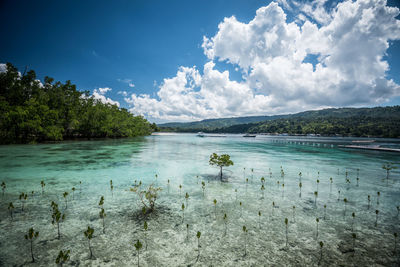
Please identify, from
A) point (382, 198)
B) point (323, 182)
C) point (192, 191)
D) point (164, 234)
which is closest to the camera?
point (164, 234)

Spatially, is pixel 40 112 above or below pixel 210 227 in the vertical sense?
above

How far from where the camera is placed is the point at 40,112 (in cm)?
4556

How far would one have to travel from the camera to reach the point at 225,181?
15352 mm

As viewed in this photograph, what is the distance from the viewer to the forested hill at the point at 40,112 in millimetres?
40688

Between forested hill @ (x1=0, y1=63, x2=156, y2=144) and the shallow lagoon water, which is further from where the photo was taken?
forested hill @ (x1=0, y1=63, x2=156, y2=144)

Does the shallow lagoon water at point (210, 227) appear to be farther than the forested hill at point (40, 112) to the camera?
No

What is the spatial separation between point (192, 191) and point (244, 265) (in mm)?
7511

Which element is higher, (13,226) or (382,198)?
(13,226)

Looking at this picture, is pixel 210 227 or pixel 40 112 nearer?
pixel 210 227

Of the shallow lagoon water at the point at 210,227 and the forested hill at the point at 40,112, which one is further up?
the forested hill at the point at 40,112

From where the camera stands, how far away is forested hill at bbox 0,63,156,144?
4069cm

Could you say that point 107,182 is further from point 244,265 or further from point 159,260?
point 244,265

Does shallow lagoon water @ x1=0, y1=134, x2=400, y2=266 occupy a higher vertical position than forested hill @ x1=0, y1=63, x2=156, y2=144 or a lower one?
lower

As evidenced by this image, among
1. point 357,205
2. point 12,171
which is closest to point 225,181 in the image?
point 357,205
